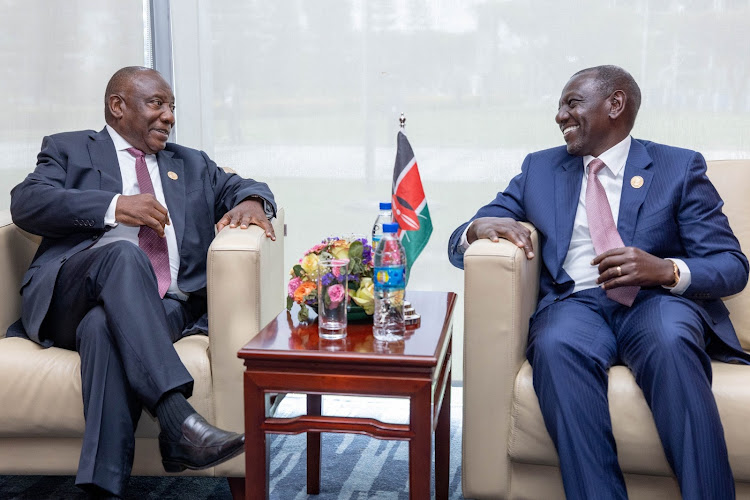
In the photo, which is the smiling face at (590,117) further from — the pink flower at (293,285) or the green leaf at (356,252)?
the pink flower at (293,285)

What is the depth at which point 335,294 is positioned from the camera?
213 cm

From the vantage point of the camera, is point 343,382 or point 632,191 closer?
point 343,382

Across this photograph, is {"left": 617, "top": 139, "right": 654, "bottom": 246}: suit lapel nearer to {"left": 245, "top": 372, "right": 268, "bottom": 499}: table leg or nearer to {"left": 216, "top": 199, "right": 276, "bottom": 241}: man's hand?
{"left": 216, "top": 199, "right": 276, "bottom": 241}: man's hand

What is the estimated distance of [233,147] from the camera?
3645 millimetres

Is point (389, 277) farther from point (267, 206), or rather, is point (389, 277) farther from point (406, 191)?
point (267, 206)

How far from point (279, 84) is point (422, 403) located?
196 cm

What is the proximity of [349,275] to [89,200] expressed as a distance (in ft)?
2.89

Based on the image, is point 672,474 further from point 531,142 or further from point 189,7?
point 189,7

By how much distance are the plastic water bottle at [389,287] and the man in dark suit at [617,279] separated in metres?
0.37

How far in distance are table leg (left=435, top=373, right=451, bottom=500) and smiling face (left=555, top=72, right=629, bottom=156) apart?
0.85 m

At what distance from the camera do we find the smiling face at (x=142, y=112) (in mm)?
2848

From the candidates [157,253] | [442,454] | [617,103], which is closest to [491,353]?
[442,454]

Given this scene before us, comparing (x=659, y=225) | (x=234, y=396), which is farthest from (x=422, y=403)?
(x=659, y=225)

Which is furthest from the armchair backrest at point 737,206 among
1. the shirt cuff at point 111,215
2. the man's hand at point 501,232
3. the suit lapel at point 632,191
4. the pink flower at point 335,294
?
the shirt cuff at point 111,215
